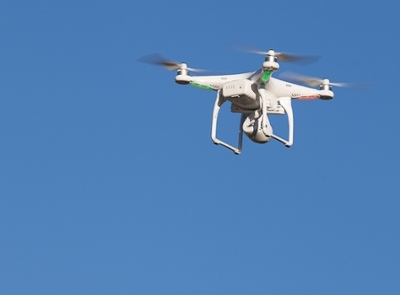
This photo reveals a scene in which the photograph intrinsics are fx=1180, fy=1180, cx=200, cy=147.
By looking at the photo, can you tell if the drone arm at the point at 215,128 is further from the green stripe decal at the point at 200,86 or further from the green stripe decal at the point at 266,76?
the green stripe decal at the point at 266,76

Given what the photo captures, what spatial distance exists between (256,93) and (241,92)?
1176 mm

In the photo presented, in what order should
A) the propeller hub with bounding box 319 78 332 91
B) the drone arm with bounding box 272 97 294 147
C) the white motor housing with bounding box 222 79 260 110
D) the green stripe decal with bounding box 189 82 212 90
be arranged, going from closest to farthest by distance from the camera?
1. the white motor housing with bounding box 222 79 260 110
2. the drone arm with bounding box 272 97 294 147
3. the green stripe decal with bounding box 189 82 212 90
4. the propeller hub with bounding box 319 78 332 91

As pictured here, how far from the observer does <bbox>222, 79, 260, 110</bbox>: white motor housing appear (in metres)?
55.6

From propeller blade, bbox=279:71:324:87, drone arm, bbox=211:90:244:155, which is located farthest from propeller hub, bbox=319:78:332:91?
drone arm, bbox=211:90:244:155

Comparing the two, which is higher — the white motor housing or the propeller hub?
the propeller hub

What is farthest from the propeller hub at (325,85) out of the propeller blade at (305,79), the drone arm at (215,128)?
the drone arm at (215,128)

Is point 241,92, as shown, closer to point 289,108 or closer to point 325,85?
point 289,108

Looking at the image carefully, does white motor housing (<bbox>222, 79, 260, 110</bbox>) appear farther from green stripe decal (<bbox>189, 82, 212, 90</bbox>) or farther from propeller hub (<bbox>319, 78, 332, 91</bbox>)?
propeller hub (<bbox>319, 78, 332, 91</bbox>)

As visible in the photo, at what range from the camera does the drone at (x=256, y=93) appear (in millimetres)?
56031

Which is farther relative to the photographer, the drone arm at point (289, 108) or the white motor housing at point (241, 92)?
the drone arm at point (289, 108)

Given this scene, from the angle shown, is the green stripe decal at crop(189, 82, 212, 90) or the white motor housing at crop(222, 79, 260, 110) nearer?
the white motor housing at crop(222, 79, 260, 110)

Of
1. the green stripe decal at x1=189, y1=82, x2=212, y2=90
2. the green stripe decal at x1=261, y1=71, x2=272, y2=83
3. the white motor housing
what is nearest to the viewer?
the white motor housing

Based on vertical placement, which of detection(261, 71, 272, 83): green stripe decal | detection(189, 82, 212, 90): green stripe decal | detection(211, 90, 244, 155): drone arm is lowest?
detection(211, 90, 244, 155): drone arm

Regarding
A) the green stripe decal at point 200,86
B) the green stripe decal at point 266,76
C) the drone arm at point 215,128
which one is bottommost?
the drone arm at point 215,128
